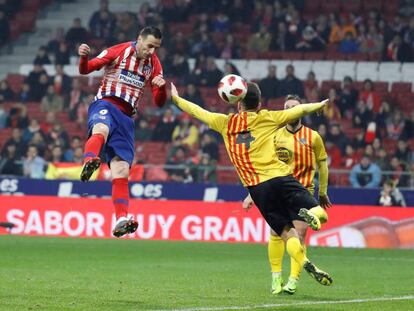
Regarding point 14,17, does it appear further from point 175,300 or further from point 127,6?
point 175,300

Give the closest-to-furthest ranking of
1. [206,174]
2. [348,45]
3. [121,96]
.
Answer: [121,96] < [206,174] < [348,45]

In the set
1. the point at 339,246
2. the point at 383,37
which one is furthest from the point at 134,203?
the point at 383,37

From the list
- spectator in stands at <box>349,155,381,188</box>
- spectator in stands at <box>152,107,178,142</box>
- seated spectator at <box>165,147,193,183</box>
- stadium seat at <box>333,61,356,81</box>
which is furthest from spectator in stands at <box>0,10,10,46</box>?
spectator in stands at <box>349,155,381,188</box>

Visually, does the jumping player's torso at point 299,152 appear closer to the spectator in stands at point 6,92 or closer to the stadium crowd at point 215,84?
the stadium crowd at point 215,84

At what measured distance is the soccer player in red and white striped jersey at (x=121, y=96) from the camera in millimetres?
11266

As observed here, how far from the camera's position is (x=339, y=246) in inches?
843

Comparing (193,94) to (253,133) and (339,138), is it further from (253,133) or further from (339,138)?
(253,133)

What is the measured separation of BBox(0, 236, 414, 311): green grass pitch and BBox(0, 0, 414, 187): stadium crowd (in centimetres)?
452

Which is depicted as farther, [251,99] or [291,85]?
[291,85]

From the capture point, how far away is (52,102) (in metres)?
28.8

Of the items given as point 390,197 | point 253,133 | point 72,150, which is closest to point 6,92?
point 72,150

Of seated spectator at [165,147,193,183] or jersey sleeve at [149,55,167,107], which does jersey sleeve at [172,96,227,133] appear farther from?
seated spectator at [165,147,193,183]

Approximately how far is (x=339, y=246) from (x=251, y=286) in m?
9.28

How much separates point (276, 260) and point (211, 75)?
16792 millimetres
